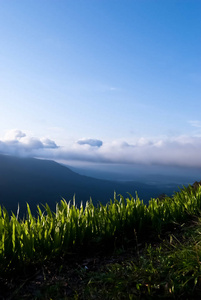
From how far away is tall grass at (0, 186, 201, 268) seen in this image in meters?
3.93

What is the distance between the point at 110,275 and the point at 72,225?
4.08 feet

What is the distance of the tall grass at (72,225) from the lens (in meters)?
3.93

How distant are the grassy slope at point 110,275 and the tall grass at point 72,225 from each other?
148mm

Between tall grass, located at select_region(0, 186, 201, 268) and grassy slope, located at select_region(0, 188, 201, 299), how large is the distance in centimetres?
15


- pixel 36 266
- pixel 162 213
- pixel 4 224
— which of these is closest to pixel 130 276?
pixel 36 266

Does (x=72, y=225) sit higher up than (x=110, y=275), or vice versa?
(x=72, y=225)

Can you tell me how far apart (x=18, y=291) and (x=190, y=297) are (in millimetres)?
2056

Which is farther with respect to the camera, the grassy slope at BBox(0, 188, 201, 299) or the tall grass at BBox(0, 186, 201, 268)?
the tall grass at BBox(0, 186, 201, 268)

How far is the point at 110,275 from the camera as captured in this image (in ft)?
11.4

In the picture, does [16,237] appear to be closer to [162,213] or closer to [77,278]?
[77,278]

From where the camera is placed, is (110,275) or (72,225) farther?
(72,225)

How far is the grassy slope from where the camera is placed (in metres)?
3.12

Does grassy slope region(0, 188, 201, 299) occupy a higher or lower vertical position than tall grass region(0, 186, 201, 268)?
lower

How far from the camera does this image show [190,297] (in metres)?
3.02
